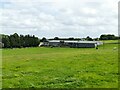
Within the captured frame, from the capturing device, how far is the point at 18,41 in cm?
15662

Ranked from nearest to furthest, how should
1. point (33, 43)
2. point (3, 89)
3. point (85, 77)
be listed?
point (3, 89)
point (85, 77)
point (33, 43)

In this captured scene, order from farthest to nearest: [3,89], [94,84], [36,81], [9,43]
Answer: [9,43]
[36,81]
[94,84]
[3,89]

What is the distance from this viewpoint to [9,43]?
482 feet

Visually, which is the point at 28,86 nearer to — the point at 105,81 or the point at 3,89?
the point at 3,89

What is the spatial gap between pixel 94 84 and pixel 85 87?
139cm

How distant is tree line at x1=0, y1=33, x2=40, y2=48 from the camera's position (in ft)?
470

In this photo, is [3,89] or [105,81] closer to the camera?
[3,89]

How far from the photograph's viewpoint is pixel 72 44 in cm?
17400

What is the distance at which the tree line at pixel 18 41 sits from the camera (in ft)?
470

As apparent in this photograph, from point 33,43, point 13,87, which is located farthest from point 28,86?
point 33,43

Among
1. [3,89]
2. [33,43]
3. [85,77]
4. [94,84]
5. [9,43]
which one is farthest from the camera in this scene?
[33,43]

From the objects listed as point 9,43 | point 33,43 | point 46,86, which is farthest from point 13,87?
point 33,43

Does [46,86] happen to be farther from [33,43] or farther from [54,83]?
[33,43]

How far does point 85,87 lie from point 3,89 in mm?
4942
